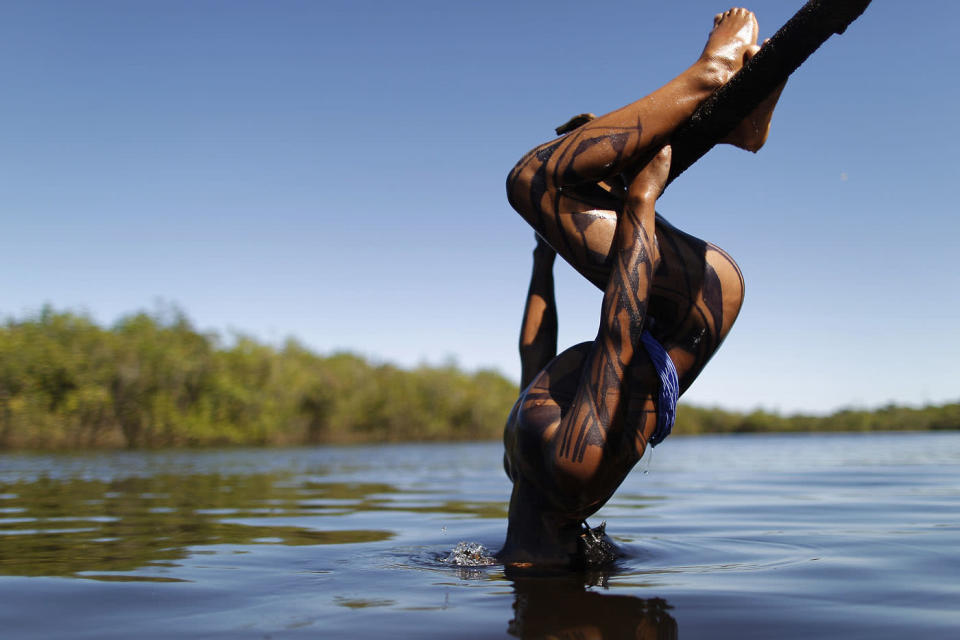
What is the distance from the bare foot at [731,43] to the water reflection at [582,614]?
1581 millimetres

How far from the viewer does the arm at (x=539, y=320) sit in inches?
114

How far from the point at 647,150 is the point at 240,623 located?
1825mm

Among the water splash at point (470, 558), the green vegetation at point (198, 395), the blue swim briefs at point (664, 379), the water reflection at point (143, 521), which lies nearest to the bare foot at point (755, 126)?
the blue swim briefs at point (664, 379)

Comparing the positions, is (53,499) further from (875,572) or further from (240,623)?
(875,572)

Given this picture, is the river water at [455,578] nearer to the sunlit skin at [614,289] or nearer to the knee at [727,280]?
the sunlit skin at [614,289]

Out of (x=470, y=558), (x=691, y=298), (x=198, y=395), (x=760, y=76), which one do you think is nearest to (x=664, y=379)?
(x=691, y=298)

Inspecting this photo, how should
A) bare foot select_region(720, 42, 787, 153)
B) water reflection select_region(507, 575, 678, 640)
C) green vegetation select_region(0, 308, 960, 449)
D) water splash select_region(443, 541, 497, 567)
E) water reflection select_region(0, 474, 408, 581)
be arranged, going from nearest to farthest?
water reflection select_region(507, 575, 678, 640)
bare foot select_region(720, 42, 787, 153)
water splash select_region(443, 541, 497, 567)
water reflection select_region(0, 474, 408, 581)
green vegetation select_region(0, 308, 960, 449)

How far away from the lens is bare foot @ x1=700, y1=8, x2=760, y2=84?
212 cm

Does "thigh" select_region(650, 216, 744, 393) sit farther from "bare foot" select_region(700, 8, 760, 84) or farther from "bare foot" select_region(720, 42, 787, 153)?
"bare foot" select_region(700, 8, 760, 84)

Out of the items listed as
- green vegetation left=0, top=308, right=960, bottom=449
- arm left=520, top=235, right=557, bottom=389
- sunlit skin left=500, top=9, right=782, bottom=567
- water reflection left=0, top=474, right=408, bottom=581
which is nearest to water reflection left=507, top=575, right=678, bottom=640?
sunlit skin left=500, top=9, right=782, bottom=567

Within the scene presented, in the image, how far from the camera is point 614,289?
6.79 ft

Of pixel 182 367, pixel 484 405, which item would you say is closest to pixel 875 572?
pixel 182 367

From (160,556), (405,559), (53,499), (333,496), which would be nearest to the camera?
(405,559)

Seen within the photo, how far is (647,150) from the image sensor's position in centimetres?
210
